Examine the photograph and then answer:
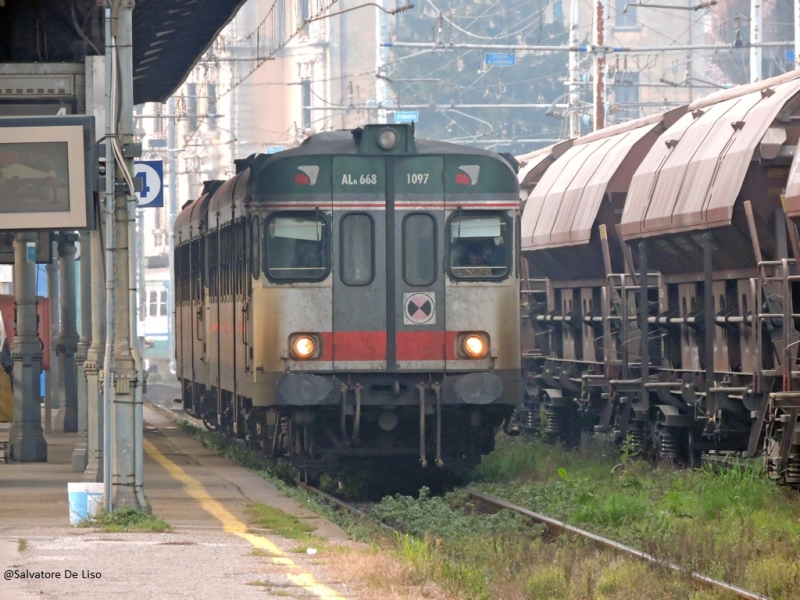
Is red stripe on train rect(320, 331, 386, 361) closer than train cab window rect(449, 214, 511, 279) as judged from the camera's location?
Yes

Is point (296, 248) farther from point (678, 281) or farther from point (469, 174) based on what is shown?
point (678, 281)

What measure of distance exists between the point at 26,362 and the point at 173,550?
935 centimetres

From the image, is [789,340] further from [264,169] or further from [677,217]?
[264,169]

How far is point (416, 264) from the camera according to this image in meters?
14.9

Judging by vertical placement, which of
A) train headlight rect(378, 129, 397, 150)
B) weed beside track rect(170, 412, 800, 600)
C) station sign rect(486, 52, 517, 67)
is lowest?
weed beside track rect(170, 412, 800, 600)

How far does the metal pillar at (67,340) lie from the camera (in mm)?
22859

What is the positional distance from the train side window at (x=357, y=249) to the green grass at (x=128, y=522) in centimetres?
392

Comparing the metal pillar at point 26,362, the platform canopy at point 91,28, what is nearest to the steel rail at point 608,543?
the platform canopy at point 91,28

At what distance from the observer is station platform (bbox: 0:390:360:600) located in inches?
324

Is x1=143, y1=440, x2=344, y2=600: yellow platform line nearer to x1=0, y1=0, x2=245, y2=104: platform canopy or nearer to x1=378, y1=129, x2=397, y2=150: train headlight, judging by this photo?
x1=378, y1=129, x2=397, y2=150: train headlight

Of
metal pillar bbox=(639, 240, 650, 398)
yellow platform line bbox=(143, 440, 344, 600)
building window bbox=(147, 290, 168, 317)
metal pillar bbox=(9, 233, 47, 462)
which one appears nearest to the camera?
yellow platform line bbox=(143, 440, 344, 600)

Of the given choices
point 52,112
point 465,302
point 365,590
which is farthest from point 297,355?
point 365,590

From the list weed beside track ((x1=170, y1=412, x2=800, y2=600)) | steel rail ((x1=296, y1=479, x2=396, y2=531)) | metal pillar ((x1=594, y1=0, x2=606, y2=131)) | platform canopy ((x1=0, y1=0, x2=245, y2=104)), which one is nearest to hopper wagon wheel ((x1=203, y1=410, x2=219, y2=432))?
weed beside track ((x1=170, y1=412, x2=800, y2=600))

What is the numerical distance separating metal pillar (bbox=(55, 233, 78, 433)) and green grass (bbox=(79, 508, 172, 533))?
11.0 metres
